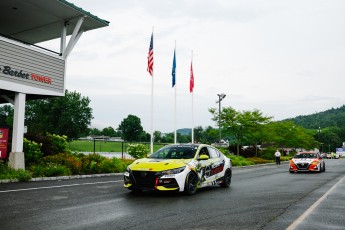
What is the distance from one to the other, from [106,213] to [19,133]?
31.6 ft

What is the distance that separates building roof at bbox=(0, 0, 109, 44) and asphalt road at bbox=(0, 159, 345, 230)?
28.4 ft

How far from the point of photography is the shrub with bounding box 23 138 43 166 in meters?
17.0

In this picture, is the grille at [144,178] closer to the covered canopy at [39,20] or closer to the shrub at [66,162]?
the shrub at [66,162]

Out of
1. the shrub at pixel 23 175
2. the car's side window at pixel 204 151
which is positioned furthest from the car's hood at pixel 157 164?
the shrub at pixel 23 175

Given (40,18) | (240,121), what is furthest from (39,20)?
(240,121)

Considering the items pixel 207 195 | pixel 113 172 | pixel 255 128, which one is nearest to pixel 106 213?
pixel 207 195

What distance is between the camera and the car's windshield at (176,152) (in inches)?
454

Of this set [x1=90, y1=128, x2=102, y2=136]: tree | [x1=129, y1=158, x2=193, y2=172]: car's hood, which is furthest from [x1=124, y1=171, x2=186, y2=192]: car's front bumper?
[x1=90, y1=128, x2=102, y2=136]: tree

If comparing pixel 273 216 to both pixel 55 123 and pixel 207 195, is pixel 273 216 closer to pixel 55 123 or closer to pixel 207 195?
pixel 207 195

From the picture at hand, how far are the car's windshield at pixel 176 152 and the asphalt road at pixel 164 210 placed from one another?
117cm

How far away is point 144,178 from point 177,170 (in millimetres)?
923

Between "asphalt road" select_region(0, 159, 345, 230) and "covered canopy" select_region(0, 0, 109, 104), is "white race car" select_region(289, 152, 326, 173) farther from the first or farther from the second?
"covered canopy" select_region(0, 0, 109, 104)

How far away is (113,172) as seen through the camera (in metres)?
19.9

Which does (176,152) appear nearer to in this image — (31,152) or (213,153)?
(213,153)
